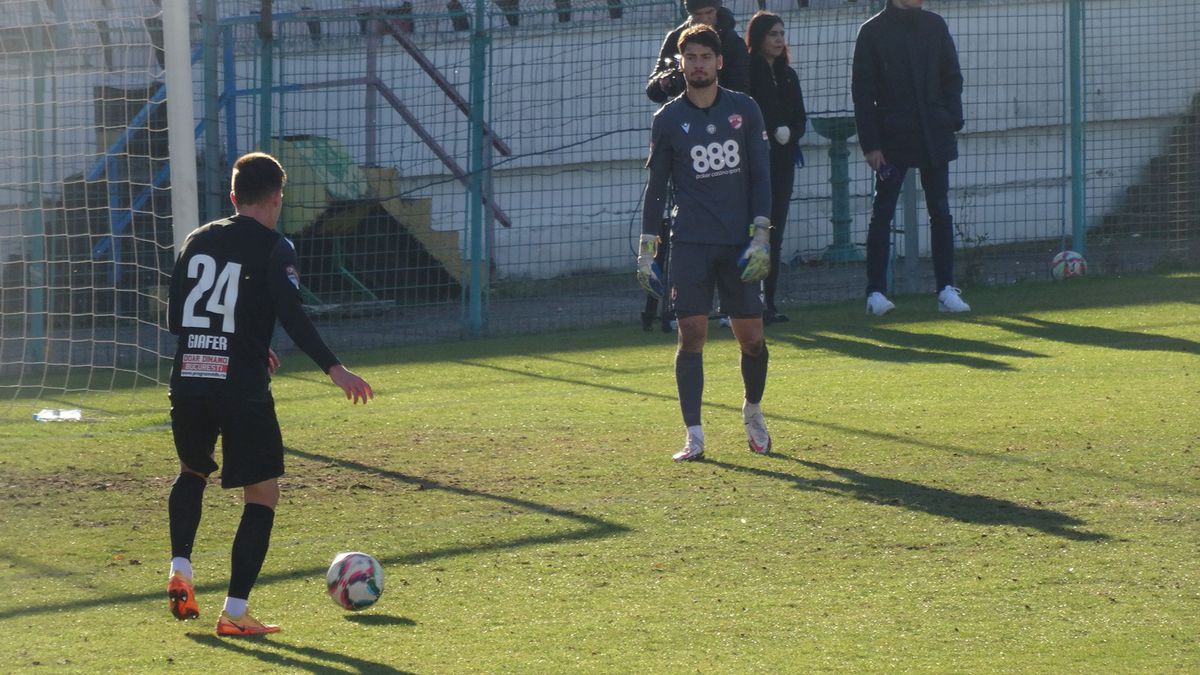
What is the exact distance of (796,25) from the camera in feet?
51.7

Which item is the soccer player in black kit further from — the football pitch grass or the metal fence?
the metal fence

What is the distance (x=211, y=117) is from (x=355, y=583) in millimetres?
6968

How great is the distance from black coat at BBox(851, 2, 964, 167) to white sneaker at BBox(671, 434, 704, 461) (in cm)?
481

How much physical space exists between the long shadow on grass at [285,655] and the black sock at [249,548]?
6.6 inches

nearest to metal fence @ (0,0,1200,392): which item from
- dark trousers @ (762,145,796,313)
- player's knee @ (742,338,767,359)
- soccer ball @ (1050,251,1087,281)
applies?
soccer ball @ (1050,251,1087,281)

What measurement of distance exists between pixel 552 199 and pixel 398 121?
199cm

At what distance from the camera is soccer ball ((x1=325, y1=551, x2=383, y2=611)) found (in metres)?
5.07

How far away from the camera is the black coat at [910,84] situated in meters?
11.5

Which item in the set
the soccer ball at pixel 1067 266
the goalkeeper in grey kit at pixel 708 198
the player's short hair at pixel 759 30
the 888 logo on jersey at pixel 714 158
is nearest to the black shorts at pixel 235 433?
the goalkeeper in grey kit at pixel 708 198

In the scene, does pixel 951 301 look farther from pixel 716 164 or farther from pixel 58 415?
pixel 58 415

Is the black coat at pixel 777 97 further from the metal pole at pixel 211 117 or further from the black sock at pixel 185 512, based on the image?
the black sock at pixel 185 512

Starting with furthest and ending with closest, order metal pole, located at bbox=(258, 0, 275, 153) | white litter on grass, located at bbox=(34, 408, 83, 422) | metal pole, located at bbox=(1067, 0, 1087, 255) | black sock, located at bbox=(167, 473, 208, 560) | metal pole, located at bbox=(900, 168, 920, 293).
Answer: metal pole, located at bbox=(1067, 0, 1087, 255) < metal pole, located at bbox=(900, 168, 920, 293) < metal pole, located at bbox=(258, 0, 275, 153) < white litter on grass, located at bbox=(34, 408, 83, 422) < black sock, located at bbox=(167, 473, 208, 560)

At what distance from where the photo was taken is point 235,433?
16.6 ft

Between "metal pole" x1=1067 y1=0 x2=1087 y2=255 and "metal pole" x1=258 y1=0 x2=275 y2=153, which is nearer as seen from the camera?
"metal pole" x1=258 y1=0 x2=275 y2=153
